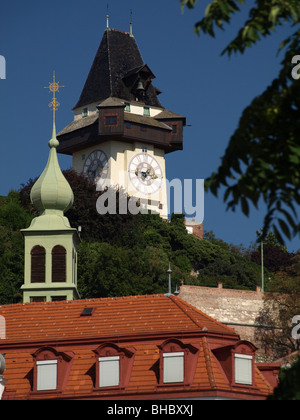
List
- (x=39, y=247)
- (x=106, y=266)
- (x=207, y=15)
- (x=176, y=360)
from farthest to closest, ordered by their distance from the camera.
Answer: (x=106, y=266) < (x=39, y=247) < (x=176, y=360) < (x=207, y=15)

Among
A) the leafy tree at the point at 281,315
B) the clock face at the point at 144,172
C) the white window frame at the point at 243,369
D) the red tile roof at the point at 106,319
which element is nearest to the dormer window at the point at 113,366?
the red tile roof at the point at 106,319

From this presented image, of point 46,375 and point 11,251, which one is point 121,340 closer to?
point 46,375

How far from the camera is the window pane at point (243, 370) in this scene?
95.9 feet

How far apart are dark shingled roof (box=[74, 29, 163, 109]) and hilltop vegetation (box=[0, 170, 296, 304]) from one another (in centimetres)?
1121

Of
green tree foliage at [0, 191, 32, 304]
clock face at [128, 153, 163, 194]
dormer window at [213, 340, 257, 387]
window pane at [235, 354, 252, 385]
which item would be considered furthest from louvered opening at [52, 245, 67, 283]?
clock face at [128, 153, 163, 194]

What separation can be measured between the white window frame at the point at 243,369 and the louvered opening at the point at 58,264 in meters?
13.5

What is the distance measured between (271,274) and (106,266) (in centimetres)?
1917

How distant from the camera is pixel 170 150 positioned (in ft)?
302

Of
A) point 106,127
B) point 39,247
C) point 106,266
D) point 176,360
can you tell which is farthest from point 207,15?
point 106,127

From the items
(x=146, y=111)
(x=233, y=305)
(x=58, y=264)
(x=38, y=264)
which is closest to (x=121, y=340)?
(x=58, y=264)

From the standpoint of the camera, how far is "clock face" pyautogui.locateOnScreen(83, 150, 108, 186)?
88625mm

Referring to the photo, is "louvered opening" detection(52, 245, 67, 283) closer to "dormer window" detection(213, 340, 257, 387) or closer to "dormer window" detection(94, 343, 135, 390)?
"dormer window" detection(94, 343, 135, 390)

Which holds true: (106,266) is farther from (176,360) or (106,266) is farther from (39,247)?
(176,360)

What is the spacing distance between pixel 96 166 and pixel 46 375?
6089cm
